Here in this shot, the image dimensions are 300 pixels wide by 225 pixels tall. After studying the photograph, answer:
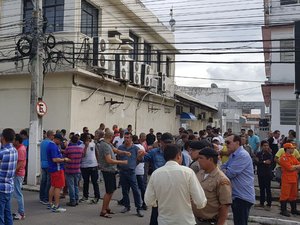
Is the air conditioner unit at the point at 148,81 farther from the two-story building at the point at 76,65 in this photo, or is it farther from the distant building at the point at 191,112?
the distant building at the point at 191,112

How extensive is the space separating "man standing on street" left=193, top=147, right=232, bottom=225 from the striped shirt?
5678mm

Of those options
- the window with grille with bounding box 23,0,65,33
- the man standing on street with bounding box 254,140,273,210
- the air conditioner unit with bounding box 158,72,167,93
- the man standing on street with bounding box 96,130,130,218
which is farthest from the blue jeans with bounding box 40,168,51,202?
the air conditioner unit with bounding box 158,72,167,93

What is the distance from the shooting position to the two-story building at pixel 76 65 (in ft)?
50.0

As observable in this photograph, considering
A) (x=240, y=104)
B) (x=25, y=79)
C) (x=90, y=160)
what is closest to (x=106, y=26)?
(x=25, y=79)

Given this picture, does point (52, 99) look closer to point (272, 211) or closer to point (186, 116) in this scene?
point (272, 211)

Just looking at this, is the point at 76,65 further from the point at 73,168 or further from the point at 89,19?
the point at 73,168

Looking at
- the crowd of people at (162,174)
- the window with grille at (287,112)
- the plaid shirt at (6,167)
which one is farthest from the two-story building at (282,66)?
the plaid shirt at (6,167)

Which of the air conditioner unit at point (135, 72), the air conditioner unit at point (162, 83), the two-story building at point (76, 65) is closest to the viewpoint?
the two-story building at point (76, 65)

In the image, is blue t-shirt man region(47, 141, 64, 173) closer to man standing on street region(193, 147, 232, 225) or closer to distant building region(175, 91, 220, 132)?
man standing on street region(193, 147, 232, 225)

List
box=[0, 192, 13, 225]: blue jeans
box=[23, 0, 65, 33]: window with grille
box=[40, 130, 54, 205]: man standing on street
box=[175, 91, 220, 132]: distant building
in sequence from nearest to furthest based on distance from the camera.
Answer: box=[0, 192, 13, 225]: blue jeans, box=[40, 130, 54, 205]: man standing on street, box=[23, 0, 65, 33]: window with grille, box=[175, 91, 220, 132]: distant building

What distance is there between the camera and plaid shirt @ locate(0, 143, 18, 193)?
6152mm

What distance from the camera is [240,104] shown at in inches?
1191

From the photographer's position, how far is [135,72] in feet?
63.6

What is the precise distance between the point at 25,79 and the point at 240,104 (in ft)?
61.7
